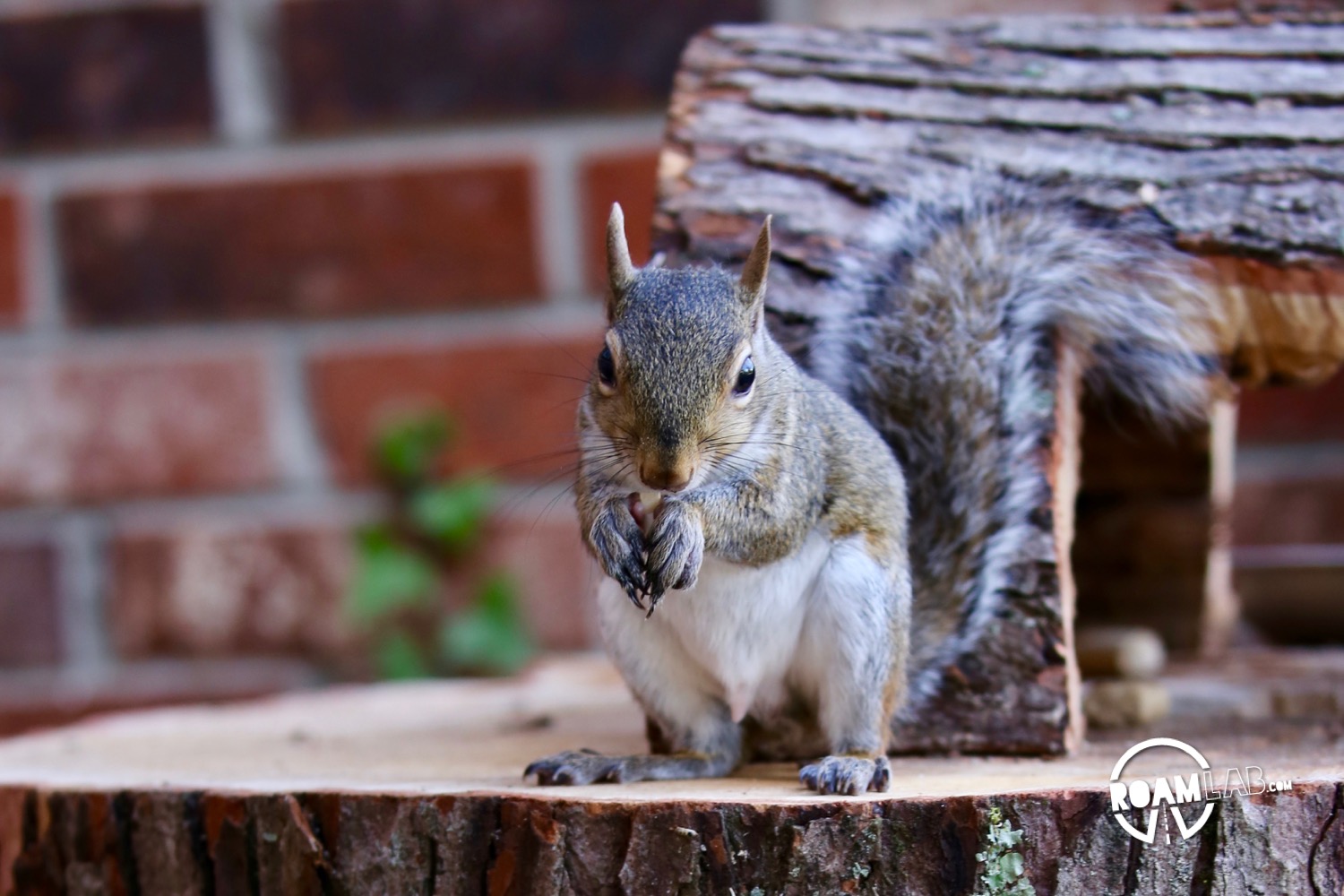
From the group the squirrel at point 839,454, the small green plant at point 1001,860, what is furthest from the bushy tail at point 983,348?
the small green plant at point 1001,860

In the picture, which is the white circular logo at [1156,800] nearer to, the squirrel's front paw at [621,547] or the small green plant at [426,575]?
the squirrel's front paw at [621,547]

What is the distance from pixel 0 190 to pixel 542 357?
0.62 metres

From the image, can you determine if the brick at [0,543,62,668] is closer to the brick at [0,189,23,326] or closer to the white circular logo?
the brick at [0,189,23,326]

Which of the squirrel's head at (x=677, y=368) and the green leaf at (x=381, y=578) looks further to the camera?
the green leaf at (x=381, y=578)

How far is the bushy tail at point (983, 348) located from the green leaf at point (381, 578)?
29.1 inches

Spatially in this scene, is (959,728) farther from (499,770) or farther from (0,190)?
(0,190)

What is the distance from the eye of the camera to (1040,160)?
3.55 feet

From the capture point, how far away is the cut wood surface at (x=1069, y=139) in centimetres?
103

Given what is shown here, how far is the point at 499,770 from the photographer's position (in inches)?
37.7

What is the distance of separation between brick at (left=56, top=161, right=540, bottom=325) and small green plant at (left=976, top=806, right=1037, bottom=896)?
3.23 feet

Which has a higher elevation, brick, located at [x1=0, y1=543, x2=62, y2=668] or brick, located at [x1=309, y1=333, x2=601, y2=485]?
brick, located at [x1=309, y1=333, x2=601, y2=485]

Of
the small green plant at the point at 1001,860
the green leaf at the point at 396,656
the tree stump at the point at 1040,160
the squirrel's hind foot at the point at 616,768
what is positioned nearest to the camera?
the small green plant at the point at 1001,860

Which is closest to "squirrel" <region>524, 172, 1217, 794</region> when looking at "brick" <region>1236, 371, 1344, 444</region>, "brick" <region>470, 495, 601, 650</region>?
"brick" <region>1236, 371, 1344, 444</region>

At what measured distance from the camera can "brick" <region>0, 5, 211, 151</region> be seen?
5.37ft
